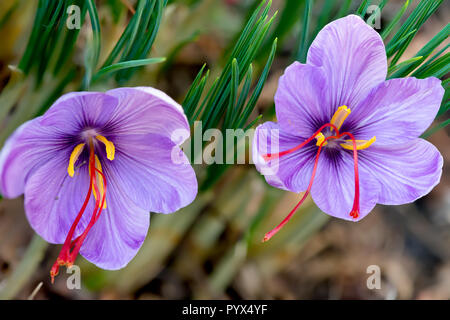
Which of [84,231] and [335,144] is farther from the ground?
[335,144]

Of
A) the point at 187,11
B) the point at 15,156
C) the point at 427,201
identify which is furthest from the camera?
the point at 427,201

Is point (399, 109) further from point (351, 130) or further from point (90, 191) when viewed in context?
point (90, 191)

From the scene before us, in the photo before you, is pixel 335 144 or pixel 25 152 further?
pixel 335 144

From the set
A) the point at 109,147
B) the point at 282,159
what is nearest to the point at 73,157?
the point at 109,147

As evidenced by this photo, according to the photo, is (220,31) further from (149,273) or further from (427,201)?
(427,201)

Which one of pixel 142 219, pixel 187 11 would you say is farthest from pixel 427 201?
pixel 142 219
